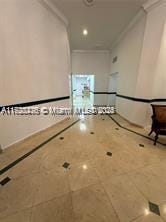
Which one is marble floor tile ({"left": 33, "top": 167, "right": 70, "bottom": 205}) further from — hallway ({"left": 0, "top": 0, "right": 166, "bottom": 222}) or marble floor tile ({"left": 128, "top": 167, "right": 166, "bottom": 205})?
marble floor tile ({"left": 128, "top": 167, "right": 166, "bottom": 205})

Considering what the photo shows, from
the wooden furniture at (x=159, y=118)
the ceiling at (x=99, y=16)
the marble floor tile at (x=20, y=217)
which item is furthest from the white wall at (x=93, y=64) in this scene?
the marble floor tile at (x=20, y=217)

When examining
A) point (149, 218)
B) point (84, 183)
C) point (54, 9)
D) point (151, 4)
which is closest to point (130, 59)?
point (151, 4)

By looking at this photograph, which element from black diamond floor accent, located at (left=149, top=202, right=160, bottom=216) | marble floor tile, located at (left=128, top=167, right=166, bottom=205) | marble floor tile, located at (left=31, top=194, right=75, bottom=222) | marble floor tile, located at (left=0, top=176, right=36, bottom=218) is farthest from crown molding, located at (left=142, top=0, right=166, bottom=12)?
marble floor tile, located at (left=0, top=176, right=36, bottom=218)

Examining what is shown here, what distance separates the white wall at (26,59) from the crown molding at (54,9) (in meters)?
0.06

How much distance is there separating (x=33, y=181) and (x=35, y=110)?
1812 millimetres

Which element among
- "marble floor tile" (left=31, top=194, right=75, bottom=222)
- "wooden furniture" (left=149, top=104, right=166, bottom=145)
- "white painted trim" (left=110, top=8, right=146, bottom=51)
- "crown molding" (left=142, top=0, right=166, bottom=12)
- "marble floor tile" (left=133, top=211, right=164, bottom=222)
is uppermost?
"white painted trim" (left=110, top=8, right=146, bottom=51)

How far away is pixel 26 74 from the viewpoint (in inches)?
107

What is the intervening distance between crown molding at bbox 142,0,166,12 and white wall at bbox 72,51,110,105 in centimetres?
417

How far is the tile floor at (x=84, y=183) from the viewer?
128 centimetres

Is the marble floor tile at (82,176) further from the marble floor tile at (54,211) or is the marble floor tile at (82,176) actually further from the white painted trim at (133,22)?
the white painted trim at (133,22)

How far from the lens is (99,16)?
3.68 metres

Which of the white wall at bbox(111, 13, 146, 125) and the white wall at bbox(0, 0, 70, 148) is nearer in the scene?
the white wall at bbox(0, 0, 70, 148)

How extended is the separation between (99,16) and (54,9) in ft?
4.47

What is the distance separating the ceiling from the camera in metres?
3.11
